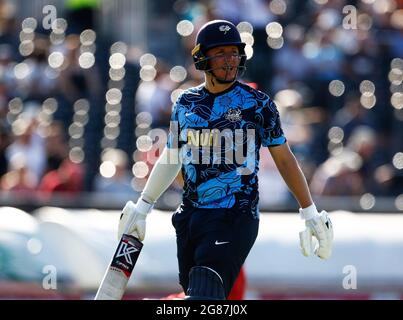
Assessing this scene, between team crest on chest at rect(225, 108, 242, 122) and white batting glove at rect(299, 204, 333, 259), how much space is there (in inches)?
27.8

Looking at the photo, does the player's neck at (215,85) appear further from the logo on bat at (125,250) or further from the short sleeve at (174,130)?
the logo on bat at (125,250)

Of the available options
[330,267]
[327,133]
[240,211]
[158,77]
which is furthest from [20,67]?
[240,211]

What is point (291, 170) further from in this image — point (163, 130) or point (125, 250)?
point (163, 130)

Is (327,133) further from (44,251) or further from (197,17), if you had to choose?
(44,251)

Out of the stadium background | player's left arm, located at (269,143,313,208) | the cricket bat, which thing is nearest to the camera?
player's left arm, located at (269,143,313,208)

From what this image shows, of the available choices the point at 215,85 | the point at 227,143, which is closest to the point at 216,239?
the point at 227,143

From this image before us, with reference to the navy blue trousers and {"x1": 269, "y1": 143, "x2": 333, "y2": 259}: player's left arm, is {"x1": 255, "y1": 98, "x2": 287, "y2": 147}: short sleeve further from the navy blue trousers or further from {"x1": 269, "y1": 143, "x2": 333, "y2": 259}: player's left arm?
the navy blue trousers

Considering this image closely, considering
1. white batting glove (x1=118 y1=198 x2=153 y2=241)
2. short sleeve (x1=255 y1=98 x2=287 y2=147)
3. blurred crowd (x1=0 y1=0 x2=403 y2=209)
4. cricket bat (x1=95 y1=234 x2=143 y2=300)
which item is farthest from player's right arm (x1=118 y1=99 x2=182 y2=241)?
blurred crowd (x1=0 y1=0 x2=403 y2=209)

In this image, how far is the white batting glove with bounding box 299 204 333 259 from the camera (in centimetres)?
731

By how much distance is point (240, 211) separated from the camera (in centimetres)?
714

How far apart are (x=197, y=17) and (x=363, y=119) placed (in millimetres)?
2669

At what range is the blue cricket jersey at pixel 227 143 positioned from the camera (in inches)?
280

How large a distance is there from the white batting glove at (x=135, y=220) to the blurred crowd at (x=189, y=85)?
17.1 ft

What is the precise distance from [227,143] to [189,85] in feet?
23.2
